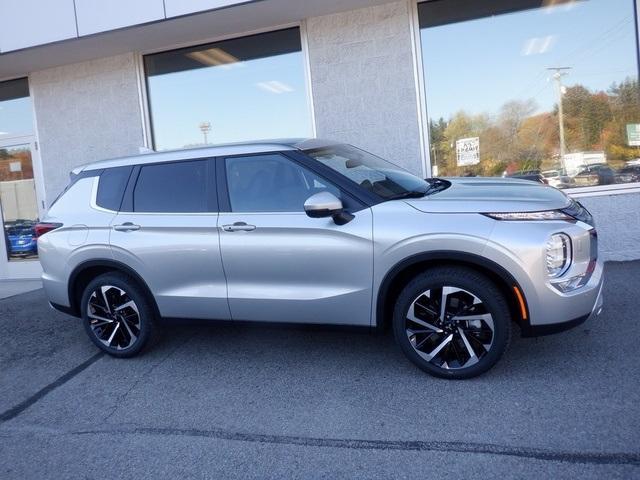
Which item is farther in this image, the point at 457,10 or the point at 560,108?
the point at 457,10

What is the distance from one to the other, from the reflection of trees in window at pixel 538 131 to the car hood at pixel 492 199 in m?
3.07

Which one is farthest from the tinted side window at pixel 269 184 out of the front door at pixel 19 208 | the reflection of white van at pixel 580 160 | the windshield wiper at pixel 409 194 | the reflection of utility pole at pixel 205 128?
the front door at pixel 19 208

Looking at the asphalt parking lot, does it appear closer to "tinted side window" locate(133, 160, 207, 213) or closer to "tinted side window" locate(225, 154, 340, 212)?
"tinted side window" locate(225, 154, 340, 212)

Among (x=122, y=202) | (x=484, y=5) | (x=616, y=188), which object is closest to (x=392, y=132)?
(x=484, y=5)

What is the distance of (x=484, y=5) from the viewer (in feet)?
24.4

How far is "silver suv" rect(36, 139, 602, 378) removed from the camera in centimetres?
380

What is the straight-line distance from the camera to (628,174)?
712cm

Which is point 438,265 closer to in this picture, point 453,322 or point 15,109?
point 453,322

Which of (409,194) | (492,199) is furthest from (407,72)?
(492,199)

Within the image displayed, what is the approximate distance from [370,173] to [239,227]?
1.12 meters

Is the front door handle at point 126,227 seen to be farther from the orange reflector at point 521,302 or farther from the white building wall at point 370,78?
the white building wall at point 370,78

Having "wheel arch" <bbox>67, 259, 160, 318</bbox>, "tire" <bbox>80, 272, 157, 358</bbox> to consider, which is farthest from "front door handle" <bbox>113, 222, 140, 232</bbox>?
"tire" <bbox>80, 272, 157, 358</bbox>

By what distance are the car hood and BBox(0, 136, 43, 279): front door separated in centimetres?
761

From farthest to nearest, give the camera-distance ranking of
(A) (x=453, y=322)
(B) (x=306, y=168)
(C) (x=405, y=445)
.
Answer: (B) (x=306, y=168)
(A) (x=453, y=322)
(C) (x=405, y=445)
